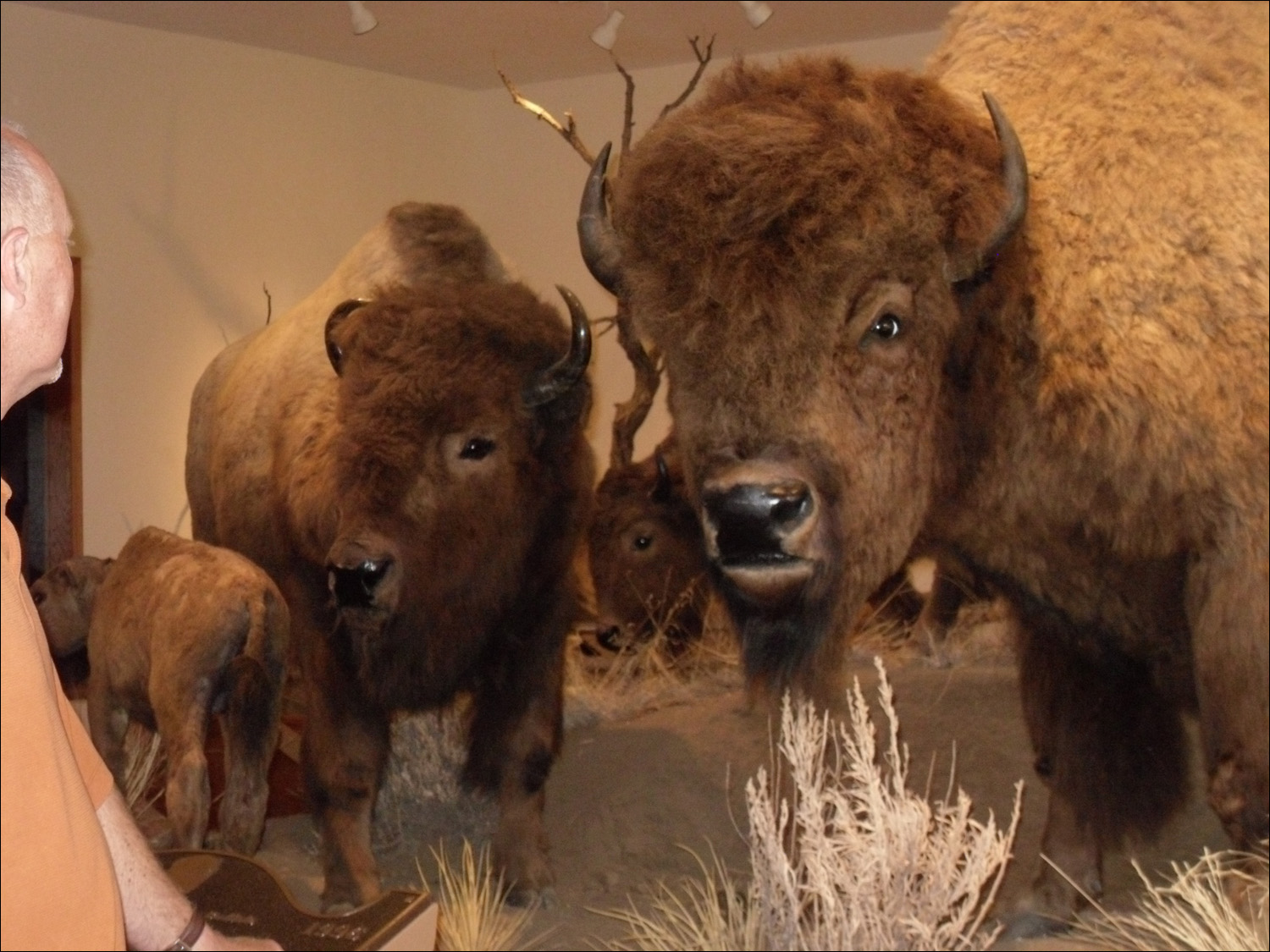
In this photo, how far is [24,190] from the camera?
147 cm

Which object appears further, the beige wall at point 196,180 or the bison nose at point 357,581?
the beige wall at point 196,180

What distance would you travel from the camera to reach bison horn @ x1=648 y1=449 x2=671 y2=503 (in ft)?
20.9

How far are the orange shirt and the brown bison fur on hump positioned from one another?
194 inches

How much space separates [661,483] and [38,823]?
5.06m

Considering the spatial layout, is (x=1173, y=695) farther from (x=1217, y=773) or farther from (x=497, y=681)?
(x=497, y=681)

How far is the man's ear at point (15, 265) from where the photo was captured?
4.76ft

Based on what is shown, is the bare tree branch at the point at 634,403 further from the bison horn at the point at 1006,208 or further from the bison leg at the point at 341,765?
the bison horn at the point at 1006,208

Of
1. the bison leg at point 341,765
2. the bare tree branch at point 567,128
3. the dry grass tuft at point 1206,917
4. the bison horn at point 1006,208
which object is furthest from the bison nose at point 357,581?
the dry grass tuft at point 1206,917

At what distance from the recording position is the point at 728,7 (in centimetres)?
589

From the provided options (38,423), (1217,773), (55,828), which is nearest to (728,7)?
(38,423)

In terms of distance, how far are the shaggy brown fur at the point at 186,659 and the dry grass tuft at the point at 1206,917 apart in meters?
1.96

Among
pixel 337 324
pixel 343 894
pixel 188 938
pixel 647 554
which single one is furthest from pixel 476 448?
pixel 188 938

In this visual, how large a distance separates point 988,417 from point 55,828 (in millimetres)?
2503

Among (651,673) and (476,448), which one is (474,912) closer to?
(476,448)
